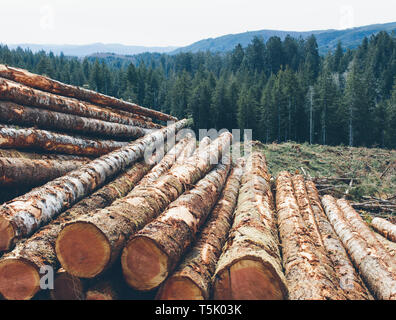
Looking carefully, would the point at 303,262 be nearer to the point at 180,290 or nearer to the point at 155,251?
the point at 180,290

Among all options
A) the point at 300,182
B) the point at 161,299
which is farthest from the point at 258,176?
the point at 161,299

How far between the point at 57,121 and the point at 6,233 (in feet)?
13.8

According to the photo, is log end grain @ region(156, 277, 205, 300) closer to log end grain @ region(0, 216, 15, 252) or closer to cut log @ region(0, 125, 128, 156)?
log end grain @ region(0, 216, 15, 252)

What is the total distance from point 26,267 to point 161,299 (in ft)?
5.53

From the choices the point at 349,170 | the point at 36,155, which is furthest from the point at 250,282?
the point at 349,170

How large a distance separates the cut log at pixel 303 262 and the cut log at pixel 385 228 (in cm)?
307

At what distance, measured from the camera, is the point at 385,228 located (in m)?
7.93

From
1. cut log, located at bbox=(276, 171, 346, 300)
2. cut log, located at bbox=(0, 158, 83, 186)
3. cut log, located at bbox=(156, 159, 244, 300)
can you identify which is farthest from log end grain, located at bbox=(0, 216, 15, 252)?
cut log, located at bbox=(276, 171, 346, 300)

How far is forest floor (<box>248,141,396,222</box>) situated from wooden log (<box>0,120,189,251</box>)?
823 cm

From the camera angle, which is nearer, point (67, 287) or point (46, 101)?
point (67, 287)

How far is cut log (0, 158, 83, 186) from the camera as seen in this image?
529 cm

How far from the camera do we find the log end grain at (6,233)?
12.9 ft

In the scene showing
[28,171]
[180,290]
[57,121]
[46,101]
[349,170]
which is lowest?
[349,170]

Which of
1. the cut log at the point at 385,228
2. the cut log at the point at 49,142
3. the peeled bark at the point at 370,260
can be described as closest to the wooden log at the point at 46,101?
the cut log at the point at 49,142
